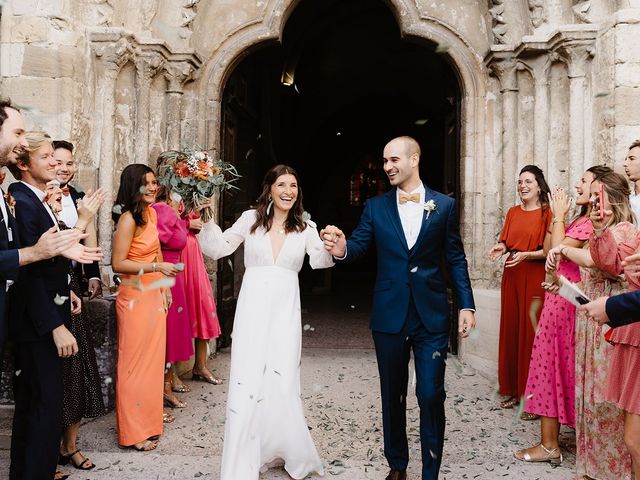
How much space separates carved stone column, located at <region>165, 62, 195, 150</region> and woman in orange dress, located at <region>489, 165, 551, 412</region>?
146 inches

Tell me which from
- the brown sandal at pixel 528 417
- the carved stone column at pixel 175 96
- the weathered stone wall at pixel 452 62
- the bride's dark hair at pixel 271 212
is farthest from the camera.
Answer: the carved stone column at pixel 175 96

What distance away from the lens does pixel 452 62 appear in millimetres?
6562

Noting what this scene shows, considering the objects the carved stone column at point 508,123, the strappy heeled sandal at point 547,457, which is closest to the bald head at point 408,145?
the strappy heeled sandal at point 547,457

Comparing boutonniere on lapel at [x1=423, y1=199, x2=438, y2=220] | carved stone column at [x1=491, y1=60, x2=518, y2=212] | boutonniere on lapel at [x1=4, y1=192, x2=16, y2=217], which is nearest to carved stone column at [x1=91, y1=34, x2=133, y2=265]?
boutonniere on lapel at [x1=4, y1=192, x2=16, y2=217]

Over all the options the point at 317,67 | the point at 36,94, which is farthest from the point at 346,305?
the point at 36,94

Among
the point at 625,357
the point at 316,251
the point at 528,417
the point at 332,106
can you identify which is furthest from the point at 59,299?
the point at 332,106

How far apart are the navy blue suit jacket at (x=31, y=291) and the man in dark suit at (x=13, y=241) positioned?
0.51 ft

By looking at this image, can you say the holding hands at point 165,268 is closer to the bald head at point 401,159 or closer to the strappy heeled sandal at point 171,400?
the strappy heeled sandal at point 171,400

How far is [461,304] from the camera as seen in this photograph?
3.49m

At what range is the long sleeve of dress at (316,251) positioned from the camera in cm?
362

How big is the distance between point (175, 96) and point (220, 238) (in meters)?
3.33

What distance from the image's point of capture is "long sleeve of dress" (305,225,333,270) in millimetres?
3619

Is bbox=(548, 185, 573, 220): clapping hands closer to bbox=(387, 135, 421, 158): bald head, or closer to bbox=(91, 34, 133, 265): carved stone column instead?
bbox=(387, 135, 421, 158): bald head

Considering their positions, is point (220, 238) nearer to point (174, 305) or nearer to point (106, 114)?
point (174, 305)
